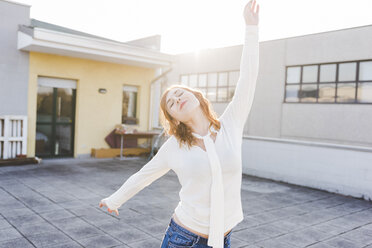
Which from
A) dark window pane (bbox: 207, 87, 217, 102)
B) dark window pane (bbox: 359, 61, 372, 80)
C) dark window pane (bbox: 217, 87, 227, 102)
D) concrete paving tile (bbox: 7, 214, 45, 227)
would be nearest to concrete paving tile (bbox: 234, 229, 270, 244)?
concrete paving tile (bbox: 7, 214, 45, 227)


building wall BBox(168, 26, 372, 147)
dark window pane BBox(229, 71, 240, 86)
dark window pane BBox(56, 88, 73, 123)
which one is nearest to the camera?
dark window pane BBox(56, 88, 73, 123)

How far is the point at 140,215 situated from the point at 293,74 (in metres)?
16.1

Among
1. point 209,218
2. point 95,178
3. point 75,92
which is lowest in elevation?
point 95,178

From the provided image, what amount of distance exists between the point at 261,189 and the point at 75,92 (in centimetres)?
697

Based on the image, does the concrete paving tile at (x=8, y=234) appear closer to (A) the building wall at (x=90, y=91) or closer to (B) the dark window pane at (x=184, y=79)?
(A) the building wall at (x=90, y=91)

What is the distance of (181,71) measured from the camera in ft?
88.2

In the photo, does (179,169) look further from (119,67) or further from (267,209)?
(119,67)

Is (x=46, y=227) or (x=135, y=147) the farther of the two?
(x=135, y=147)

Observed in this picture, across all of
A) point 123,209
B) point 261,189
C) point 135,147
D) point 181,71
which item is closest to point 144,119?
point 135,147

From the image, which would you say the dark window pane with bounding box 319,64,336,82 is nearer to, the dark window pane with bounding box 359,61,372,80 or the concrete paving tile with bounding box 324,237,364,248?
the dark window pane with bounding box 359,61,372,80

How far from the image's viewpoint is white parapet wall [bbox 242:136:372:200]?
23.2 ft

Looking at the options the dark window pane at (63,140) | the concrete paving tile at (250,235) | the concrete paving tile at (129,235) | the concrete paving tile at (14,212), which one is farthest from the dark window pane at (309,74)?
the concrete paving tile at (14,212)

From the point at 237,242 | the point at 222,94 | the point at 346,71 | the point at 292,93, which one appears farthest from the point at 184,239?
the point at 222,94

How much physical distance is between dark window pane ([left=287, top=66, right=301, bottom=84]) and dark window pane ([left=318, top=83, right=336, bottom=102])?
4.68 ft
